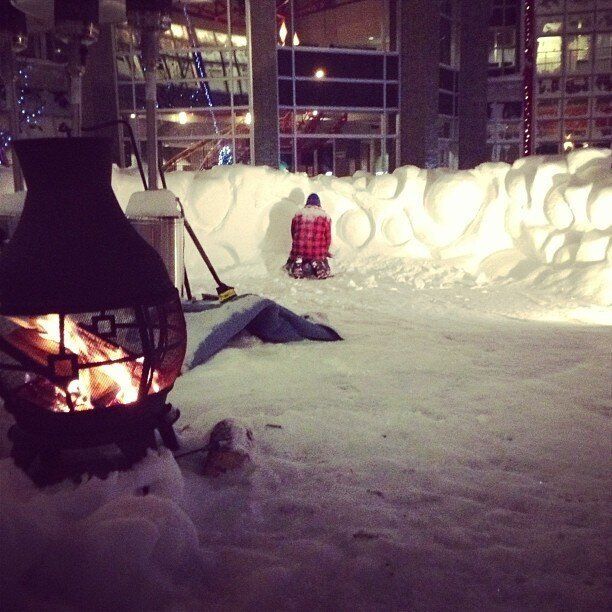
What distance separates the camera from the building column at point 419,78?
55.5 feet

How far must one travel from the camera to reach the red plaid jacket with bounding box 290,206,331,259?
798 cm

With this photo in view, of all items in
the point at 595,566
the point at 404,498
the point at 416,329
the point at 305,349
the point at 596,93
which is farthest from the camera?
the point at 596,93

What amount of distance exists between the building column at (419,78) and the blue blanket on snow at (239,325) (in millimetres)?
13324

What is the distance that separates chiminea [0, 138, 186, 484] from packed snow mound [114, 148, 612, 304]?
5.89 meters

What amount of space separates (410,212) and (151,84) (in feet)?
17.2

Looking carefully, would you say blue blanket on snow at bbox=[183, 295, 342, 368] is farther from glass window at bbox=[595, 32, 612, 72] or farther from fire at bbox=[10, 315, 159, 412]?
glass window at bbox=[595, 32, 612, 72]

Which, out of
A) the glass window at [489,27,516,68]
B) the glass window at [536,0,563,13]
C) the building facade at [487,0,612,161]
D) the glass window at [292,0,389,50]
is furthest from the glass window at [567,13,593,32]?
the glass window at [292,0,389,50]

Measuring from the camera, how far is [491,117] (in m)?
21.4

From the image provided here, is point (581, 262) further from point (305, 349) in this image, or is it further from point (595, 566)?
point (595, 566)

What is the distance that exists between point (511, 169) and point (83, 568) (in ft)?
26.1

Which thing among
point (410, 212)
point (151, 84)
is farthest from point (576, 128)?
point (151, 84)

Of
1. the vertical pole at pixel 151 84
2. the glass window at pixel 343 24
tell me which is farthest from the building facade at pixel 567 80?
the vertical pole at pixel 151 84

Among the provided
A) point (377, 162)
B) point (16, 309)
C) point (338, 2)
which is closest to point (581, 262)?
point (16, 309)

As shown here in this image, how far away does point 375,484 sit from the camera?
2732 mm
